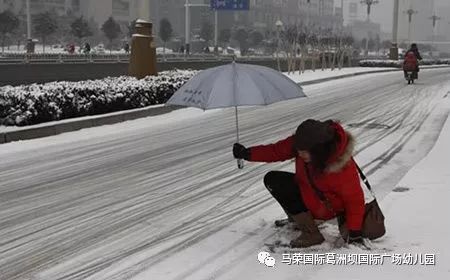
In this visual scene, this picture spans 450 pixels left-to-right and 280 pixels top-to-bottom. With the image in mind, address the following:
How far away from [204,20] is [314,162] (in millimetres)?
86904

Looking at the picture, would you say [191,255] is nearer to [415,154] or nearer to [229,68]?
[229,68]

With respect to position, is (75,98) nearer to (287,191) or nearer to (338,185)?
(287,191)

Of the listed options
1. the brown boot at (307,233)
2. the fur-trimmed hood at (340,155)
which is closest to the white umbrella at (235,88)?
the fur-trimmed hood at (340,155)

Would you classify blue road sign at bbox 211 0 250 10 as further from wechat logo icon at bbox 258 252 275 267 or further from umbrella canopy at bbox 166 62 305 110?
wechat logo icon at bbox 258 252 275 267

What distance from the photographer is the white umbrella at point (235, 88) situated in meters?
5.46

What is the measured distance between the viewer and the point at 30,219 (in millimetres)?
6203

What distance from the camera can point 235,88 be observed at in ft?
18.1

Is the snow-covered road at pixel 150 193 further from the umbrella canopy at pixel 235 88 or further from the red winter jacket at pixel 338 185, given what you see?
the umbrella canopy at pixel 235 88

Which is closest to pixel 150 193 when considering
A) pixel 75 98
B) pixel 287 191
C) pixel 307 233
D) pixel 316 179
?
pixel 287 191

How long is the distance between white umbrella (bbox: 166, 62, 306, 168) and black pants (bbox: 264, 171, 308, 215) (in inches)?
24.5

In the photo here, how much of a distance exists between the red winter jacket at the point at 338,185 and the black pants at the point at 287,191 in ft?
0.21

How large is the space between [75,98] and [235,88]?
24.9 ft

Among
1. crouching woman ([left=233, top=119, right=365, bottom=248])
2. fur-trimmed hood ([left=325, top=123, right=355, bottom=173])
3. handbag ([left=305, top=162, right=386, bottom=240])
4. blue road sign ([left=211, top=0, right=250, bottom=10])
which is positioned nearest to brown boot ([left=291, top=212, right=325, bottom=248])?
crouching woman ([left=233, top=119, right=365, bottom=248])

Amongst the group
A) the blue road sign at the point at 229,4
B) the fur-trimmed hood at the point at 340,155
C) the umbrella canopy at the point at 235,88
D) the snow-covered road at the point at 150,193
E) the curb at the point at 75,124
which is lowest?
the snow-covered road at the point at 150,193
